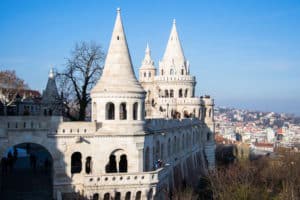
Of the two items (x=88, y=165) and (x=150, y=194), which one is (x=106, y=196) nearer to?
(x=150, y=194)

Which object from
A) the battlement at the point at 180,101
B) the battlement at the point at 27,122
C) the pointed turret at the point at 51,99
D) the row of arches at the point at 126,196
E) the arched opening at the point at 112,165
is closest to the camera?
the battlement at the point at 27,122

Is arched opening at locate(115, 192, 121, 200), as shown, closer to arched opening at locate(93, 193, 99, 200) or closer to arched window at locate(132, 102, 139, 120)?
arched opening at locate(93, 193, 99, 200)

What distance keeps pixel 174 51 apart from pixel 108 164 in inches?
1075

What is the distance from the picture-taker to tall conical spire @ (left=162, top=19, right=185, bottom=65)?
168 ft

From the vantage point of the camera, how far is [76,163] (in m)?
27.7

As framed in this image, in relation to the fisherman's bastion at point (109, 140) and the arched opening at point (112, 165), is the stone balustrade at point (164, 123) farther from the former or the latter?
the arched opening at point (112, 165)

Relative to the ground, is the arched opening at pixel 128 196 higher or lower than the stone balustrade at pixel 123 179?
lower

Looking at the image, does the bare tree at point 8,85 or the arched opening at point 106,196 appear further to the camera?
the bare tree at point 8,85

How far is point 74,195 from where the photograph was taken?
83.1ft

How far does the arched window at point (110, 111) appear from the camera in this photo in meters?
26.7

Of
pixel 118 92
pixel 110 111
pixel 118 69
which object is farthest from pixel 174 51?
pixel 118 92

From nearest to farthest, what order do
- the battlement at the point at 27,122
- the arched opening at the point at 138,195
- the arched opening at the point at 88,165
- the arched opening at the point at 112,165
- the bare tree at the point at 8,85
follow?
the battlement at the point at 27,122 → the arched opening at the point at 138,195 → the arched opening at the point at 88,165 → the arched opening at the point at 112,165 → the bare tree at the point at 8,85

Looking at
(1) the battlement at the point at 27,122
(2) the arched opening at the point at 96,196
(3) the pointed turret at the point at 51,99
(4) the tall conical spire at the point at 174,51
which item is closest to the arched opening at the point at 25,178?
(1) the battlement at the point at 27,122

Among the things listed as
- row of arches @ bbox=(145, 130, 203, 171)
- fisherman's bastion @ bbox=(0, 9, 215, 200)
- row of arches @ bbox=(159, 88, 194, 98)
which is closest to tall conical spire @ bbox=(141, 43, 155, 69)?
row of arches @ bbox=(159, 88, 194, 98)
